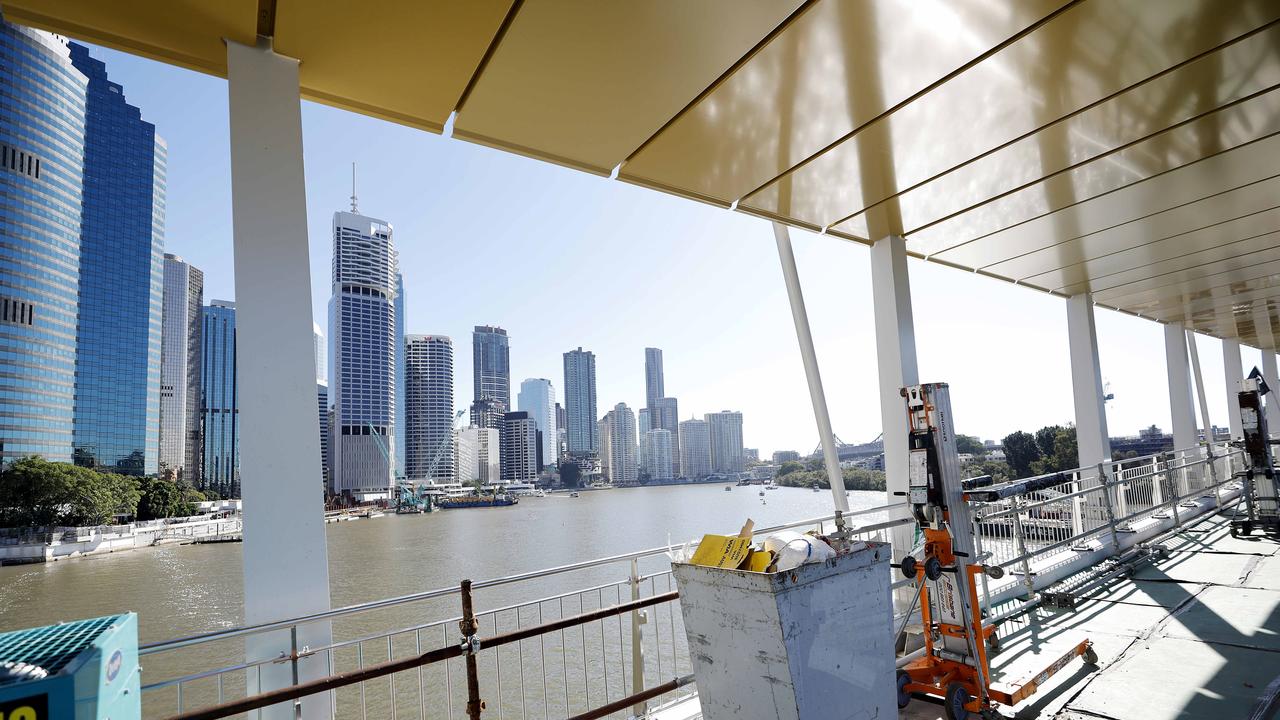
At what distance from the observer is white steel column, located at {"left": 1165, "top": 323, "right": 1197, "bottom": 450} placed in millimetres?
11516

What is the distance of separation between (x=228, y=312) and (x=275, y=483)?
156m

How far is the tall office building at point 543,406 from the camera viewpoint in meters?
122

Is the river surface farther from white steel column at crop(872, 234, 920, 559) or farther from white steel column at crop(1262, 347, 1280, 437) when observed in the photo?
white steel column at crop(1262, 347, 1280, 437)

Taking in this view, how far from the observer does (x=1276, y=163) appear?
15.4ft

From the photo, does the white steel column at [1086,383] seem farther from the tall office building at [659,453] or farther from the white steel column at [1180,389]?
the tall office building at [659,453]

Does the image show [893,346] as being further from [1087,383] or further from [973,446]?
[973,446]

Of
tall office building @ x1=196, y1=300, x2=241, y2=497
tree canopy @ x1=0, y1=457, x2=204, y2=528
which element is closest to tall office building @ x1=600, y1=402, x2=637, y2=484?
tall office building @ x1=196, y1=300, x2=241, y2=497

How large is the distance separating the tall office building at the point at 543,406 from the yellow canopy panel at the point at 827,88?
378ft

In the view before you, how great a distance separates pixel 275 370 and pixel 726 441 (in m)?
84.2

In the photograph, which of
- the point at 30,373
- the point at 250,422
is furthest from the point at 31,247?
the point at 250,422

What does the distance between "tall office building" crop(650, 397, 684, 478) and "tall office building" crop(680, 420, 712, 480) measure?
76.3 inches

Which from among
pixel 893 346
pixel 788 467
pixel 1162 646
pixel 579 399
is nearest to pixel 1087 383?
pixel 893 346

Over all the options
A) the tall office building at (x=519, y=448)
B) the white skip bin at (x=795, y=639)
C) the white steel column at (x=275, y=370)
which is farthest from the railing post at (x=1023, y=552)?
the tall office building at (x=519, y=448)

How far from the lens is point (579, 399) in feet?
431
